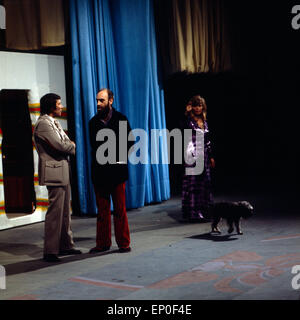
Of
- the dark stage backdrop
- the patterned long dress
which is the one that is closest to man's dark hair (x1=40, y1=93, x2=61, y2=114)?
the patterned long dress

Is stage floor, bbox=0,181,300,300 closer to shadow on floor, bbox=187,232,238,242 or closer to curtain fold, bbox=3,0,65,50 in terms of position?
shadow on floor, bbox=187,232,238,242

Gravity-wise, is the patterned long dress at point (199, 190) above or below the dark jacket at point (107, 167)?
below

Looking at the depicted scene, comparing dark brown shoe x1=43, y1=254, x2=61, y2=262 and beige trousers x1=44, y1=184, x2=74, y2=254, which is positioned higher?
beige trousers x1=44, y1=184, x2=74, y2=254

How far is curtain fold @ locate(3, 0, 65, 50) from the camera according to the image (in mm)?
7051

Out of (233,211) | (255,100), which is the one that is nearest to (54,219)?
(233,211)

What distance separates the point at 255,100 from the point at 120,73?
3758 millimetres

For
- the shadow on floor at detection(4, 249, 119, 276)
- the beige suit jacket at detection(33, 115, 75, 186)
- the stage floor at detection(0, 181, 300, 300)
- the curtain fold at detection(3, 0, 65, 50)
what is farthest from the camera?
the curtain fold at detection(3, 0, 65, 50)

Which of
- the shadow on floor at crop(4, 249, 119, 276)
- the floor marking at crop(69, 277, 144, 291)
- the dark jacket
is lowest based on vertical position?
the shadow on floor at crop(4, 249, 119, 276)

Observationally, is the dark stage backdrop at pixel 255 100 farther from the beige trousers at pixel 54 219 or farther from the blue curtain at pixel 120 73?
the beige trousers at pixel 54 219

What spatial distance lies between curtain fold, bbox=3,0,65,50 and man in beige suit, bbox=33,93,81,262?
225 centimetres

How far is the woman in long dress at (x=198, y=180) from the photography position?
6637mm

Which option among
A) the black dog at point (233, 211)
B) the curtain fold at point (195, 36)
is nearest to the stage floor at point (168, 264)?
the black dog at point (233, 211)

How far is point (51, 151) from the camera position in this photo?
5176mm

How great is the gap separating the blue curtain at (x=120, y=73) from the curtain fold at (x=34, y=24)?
21 centimetres
